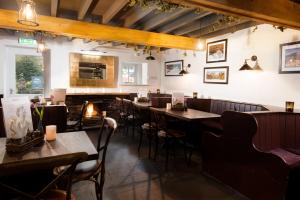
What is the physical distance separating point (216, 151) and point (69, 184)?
6.66 feet

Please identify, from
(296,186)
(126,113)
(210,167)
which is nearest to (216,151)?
(210,167)

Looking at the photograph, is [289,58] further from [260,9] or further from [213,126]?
[213,126]

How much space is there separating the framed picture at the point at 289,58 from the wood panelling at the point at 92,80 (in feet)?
15.1

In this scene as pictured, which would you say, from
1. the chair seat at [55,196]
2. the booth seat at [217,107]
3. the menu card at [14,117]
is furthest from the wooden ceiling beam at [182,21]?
the chair seat at [55,196]

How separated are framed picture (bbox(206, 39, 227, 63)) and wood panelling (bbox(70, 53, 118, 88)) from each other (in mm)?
2967

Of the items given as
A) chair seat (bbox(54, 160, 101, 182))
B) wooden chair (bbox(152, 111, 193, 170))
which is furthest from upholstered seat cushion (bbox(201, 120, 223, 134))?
chair seat (bbox(54, 160, 101, 182))

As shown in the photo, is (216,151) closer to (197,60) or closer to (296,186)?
(296,186)

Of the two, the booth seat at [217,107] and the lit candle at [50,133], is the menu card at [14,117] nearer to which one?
the lit candle at [50,133]

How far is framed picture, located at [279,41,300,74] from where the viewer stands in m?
3.47

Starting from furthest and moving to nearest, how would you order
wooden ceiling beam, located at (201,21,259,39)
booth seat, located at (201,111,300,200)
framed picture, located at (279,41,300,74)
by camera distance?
wooden ceiling beam, located at (201,21,259,39), framed picture, located at (279,41,300,74), booth seat, located at (201,111,300,200)

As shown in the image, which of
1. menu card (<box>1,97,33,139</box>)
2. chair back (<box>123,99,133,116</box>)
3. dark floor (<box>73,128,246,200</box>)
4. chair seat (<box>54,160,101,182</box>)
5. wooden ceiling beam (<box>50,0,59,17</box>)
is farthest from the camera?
chair back (<box>123,99,133,116</box>)

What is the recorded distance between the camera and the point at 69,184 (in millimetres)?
1272

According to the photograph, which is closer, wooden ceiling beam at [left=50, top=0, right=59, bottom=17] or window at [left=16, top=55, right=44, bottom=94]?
wooden ceiling beam at [left=50, top=0, right=59, bottom=17]

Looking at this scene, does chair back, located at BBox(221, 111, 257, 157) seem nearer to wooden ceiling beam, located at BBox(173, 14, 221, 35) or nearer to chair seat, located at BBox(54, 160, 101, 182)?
chair seat, located at BBox(54, 160, 101, 182)
